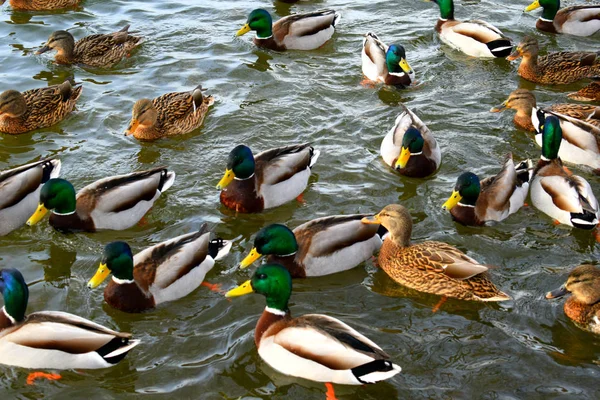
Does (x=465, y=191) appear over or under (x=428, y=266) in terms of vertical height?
over

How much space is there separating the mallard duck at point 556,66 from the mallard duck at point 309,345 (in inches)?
258

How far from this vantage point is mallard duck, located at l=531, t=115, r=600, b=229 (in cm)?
819

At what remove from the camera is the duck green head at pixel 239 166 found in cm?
844

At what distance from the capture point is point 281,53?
12.8 metres

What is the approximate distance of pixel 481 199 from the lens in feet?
27.4

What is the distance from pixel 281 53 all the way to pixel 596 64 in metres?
4.73

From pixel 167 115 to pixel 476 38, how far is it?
5.03 meters

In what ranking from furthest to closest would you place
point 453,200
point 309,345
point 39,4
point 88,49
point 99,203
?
point 39,4 → point 88,49 → point 453,200 → point 99,203 → point 309,345

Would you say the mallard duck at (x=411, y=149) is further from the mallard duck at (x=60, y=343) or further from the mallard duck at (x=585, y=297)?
the mallard duck at (x=60, y=343)

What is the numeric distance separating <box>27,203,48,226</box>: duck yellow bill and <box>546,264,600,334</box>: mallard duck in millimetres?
5071

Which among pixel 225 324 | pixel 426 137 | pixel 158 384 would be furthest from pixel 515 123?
pixel 158 384

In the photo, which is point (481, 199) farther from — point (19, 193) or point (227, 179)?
point (19, 193)

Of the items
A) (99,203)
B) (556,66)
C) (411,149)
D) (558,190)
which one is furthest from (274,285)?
(556,66)

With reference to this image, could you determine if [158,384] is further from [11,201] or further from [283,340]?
[11,201]
